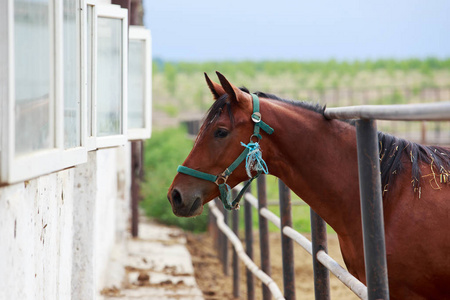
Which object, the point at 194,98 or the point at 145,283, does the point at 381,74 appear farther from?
the point at 145,283

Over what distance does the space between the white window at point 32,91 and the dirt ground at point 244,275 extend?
3.99m

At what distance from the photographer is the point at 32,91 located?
2.02m

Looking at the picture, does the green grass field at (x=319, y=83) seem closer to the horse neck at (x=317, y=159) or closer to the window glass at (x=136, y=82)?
the window glass at (x=136, y=82)

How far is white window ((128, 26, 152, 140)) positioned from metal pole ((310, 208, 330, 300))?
2164mm

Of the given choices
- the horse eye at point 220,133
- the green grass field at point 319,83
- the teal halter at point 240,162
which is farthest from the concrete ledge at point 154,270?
the green grass field at point 319,83

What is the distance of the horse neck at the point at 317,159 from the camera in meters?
2.80

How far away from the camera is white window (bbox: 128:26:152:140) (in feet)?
16.8

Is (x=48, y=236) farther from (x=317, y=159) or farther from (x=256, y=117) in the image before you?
(x=317, y=159)

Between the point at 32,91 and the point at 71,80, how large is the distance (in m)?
0.67

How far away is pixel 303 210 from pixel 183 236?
9.72 feet

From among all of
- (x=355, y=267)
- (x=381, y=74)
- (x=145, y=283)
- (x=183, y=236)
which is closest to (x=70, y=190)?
(x=355, y=267)

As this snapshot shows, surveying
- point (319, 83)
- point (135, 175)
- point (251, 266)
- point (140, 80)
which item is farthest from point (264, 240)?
point (319, 83)

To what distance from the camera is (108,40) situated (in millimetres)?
3834

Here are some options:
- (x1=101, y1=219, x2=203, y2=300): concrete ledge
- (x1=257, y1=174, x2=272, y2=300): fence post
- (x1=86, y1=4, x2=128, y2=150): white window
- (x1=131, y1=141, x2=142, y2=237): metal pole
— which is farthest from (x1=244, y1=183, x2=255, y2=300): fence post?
(x1=131, y1=141, x2=142, y2=237): metal pole
